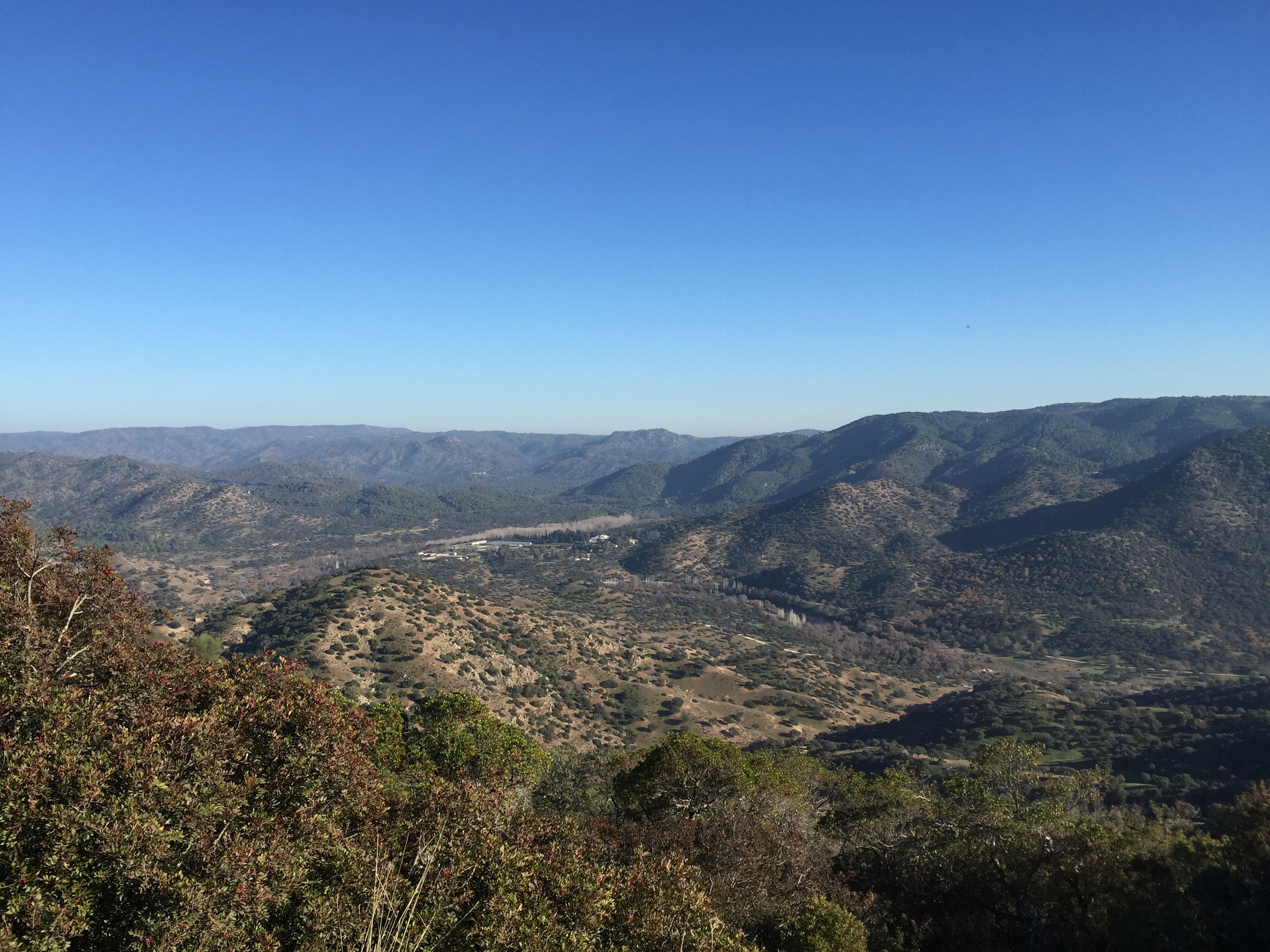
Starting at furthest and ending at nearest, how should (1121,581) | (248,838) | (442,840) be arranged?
(1121,581) < (442,840) < (248,838)

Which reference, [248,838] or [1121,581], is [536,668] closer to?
[248,838]

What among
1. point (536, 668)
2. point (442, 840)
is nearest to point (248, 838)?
point (442, 840)

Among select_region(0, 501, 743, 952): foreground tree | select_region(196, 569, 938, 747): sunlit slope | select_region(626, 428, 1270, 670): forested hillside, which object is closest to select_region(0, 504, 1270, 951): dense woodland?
select_region(0, 501, 743, 952): foreground tree

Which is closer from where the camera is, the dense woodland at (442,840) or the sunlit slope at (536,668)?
the dense woodland at (442,840)

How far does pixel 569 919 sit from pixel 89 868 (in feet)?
23.6

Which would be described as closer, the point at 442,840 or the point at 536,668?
the point at 442,840

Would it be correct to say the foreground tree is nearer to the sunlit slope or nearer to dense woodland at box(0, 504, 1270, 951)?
dense woodland at box(0, 504, 1270, 951)

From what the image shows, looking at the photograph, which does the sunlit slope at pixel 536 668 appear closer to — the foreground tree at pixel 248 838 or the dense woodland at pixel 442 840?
the dense woodland at pixel 442 840

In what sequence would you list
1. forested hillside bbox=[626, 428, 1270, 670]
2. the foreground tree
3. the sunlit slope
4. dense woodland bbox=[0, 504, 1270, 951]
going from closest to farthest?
the foreground tree → dense woodland bbox=[0, 504, 1270, 951] → the sunlit slope → forested hillside bbox=[626, 428, 1270, 670]

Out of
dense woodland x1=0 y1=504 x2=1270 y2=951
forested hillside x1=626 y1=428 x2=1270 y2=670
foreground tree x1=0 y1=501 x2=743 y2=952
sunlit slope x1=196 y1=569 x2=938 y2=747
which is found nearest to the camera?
foreground tree x1=0 y1=501 x2=743 y2=952

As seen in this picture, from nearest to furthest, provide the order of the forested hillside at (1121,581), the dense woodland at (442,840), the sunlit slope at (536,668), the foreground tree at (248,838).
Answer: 1. the foreground tree at (248,838)
2. the dense woodland at (442,840)
3. the sunlit slope at (536,668)
4. the forested hillside at (1121,581)

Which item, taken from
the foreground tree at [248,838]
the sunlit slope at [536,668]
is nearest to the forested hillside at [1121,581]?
the sunlit slope at [536,668]

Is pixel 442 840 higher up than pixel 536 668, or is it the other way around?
pixel 442 840

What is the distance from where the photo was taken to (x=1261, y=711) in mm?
65250
